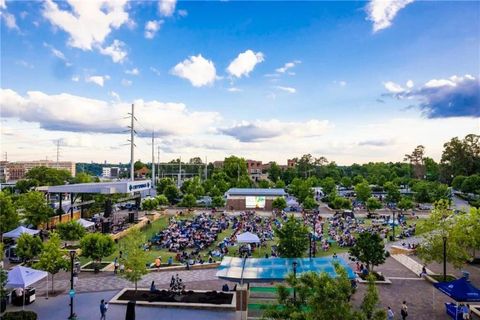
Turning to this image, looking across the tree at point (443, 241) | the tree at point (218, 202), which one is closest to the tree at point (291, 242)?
the tree at point (443, 241)

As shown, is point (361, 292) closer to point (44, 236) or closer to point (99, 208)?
point (44, 236)

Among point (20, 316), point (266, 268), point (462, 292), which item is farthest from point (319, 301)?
point (20, 316)

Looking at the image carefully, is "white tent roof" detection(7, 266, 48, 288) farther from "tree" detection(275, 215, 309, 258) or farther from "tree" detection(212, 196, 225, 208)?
"tree" detection(212, 196, 225, 208)

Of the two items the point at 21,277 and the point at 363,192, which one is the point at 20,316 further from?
the point at 363,192

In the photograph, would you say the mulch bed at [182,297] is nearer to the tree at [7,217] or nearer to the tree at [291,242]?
the tree at [291,242]

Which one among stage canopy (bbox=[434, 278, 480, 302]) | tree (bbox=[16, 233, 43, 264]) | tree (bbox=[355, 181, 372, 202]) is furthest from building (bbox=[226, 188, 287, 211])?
stage canopy (bbox=[434, 278, 480, 302])

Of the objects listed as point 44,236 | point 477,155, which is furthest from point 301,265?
point 477,155
